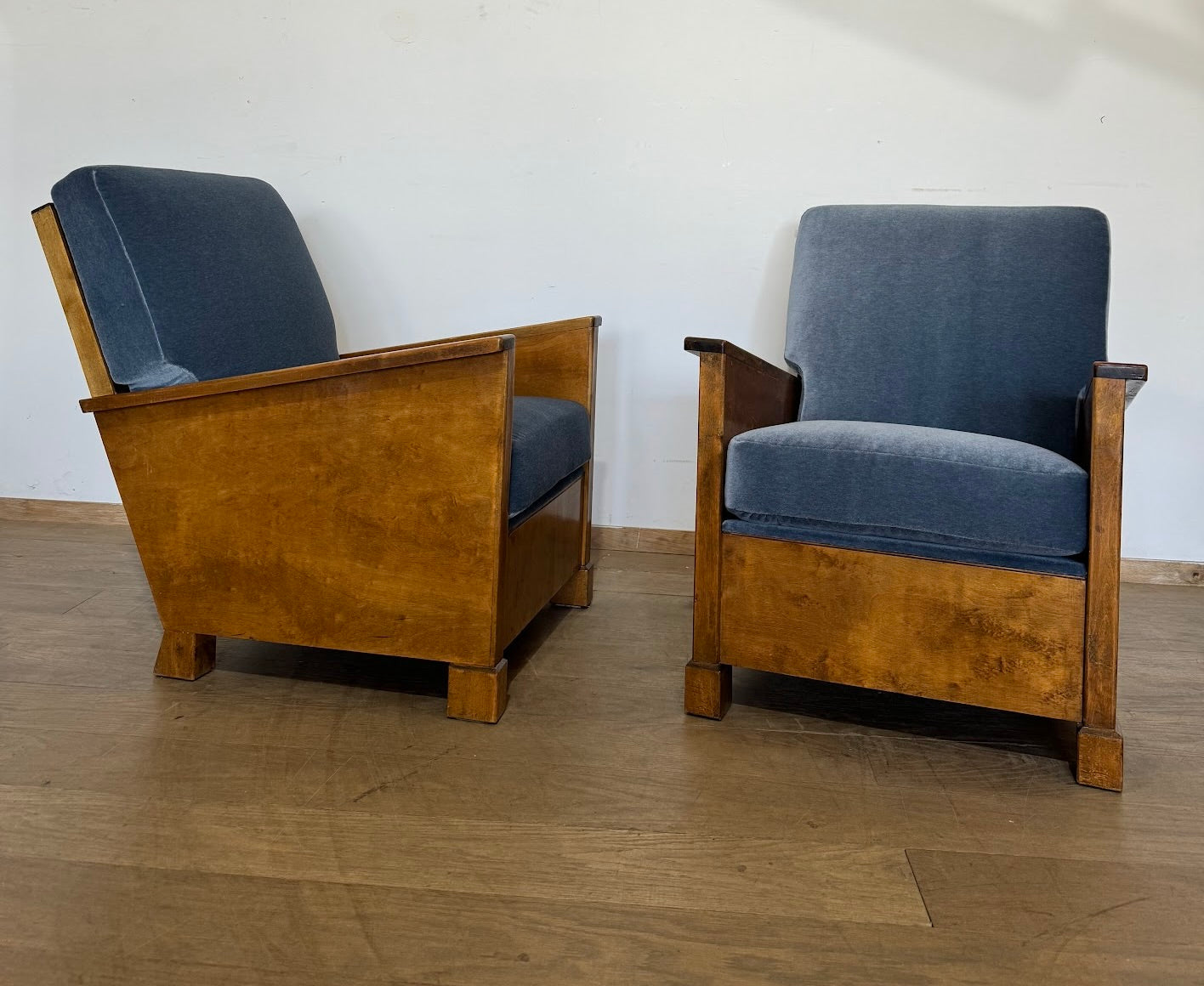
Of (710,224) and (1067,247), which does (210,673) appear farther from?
(1067,247)

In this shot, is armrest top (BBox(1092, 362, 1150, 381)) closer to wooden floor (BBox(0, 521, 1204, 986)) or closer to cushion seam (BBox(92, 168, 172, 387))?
wooden floor (BBox(0, 521, 1204, 986))

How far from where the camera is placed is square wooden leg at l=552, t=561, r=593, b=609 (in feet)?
7.75

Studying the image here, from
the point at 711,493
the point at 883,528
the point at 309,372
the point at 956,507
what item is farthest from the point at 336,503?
the point at 956,507

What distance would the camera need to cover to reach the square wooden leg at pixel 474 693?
1.71 m

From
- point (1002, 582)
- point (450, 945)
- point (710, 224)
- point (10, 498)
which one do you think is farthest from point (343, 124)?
point (450, 945)

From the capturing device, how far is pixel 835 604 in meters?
1.63

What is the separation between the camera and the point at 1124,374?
1.46 meters

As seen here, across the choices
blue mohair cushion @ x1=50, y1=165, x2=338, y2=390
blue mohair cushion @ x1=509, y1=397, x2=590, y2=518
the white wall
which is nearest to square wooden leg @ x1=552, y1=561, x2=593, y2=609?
blue mohair cushion @ x1=509, y1=397, x2=590, y2=518

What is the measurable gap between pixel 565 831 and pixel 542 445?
0.76 m

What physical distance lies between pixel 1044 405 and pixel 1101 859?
0.96 metres

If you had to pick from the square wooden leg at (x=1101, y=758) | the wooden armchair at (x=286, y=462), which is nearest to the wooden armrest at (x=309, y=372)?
the wooden armchair at (x=286, y=462)

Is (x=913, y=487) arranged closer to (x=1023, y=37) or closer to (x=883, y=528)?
(x=883, y=528)

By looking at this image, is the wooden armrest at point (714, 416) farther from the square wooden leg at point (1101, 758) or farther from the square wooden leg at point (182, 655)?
the square wooden leg at point (182, 655)

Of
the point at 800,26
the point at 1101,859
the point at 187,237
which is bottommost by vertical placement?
the point at 1101,859
